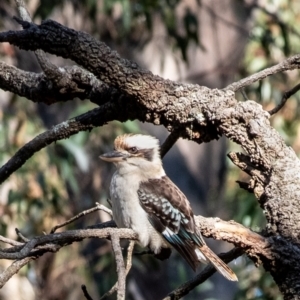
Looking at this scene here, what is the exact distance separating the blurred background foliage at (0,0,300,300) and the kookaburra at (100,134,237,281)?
1600 millimetres

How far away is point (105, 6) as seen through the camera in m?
4.82

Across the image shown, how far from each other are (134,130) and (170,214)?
2007 millimetres

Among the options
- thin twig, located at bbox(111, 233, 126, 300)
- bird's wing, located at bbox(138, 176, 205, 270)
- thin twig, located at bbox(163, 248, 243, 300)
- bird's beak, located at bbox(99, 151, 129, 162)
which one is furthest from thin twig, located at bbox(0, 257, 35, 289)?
bird's beak, located at bbox(99, 151, 129, 162)

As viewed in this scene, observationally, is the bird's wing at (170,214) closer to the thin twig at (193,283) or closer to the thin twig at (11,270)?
the thin twig at (193,283)

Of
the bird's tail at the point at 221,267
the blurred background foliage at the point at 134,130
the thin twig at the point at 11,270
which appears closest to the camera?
the thin twig at the point at 11,270

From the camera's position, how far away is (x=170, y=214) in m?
2.55

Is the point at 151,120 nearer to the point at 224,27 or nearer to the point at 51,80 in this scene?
the point at 51,80

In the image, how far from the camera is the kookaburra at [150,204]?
2.35 meters

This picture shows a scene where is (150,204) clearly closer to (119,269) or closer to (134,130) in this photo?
(119,269)

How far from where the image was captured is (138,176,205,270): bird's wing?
93.3 inches

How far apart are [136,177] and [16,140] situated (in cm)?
195

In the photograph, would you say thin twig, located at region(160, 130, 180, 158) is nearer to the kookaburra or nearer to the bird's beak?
the kookaburra

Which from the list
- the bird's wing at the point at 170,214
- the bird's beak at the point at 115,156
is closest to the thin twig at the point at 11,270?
the bird's wing at the point at 170,214

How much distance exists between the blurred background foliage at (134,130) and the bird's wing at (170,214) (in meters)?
1.76
